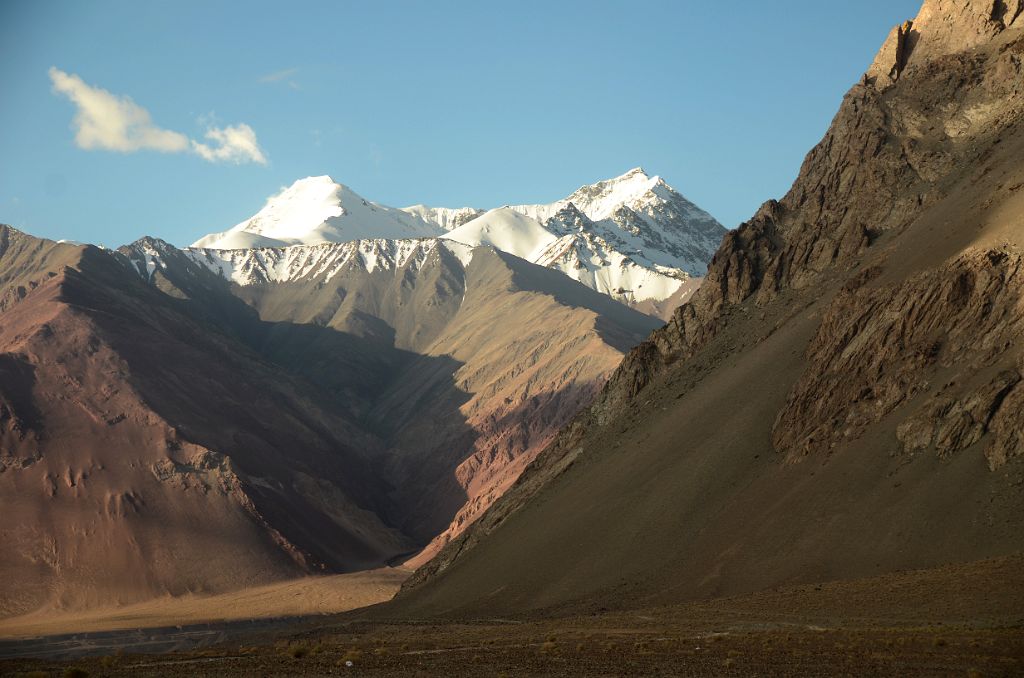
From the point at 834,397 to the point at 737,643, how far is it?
3907 centimetres

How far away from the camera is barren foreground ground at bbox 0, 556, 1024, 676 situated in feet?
154

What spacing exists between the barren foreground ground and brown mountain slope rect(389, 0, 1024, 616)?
6024mm

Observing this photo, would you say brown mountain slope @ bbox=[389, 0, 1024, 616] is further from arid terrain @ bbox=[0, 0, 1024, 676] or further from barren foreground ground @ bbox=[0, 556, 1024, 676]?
barren foreground ground @ bbox=[0, 556, 1024, 676]

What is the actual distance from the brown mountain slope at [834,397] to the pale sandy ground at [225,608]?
29.1 meters

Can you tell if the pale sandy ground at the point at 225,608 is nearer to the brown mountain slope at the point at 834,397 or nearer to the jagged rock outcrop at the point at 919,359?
the brown mountain slope at the point at 834,397

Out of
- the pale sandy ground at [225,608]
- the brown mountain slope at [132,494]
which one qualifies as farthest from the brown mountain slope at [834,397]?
the brown mountain slope at [132,494]

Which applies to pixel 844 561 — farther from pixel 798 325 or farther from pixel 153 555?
pixel 153 555

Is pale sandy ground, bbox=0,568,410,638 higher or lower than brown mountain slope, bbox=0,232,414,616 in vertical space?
lower

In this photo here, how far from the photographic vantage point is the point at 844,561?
7138 cm

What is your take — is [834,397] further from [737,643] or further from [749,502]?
[737,643]

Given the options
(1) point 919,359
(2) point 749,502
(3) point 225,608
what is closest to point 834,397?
(1) point 919,359

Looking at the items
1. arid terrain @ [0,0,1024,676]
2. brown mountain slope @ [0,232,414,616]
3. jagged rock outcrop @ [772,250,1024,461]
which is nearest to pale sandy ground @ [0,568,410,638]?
arid terrain @ [0,0,1024,676]

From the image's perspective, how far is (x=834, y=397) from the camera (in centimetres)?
8869

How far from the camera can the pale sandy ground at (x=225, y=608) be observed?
130m
